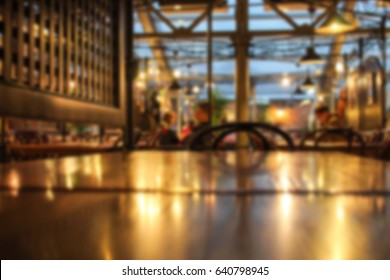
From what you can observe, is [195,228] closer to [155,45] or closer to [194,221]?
[194,221]

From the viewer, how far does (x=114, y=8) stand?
9.73ft

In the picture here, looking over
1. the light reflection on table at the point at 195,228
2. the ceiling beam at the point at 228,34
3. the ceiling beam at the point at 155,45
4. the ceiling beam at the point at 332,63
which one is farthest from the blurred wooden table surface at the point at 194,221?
the ceiling beam at the point at 332,63

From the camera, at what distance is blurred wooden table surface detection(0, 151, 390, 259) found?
0.24 meters

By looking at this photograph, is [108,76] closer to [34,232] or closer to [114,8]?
[114,8]

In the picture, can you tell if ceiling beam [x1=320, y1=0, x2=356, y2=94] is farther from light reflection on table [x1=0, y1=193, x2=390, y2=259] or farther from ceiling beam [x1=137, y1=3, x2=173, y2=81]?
light reflection on table [x1=0, y1=193, x2=390, y2=259]

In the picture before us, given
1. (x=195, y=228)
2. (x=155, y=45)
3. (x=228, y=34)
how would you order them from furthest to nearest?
(x=155, y=45)
(x=228, y=34)
(x=195, y=228)

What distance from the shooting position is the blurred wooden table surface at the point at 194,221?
245mm

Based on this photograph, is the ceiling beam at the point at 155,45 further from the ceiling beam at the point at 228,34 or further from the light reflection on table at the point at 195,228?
the light reflection on table at the point at 195,228

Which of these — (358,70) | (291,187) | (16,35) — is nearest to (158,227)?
(291,187)

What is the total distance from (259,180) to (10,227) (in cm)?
40

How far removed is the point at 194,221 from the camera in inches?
12.6

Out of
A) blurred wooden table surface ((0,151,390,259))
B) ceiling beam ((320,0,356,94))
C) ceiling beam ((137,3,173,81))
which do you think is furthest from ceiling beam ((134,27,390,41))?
blurred wooden table surface ((0,151,390,259))

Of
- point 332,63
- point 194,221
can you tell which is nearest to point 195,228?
point 194,221
